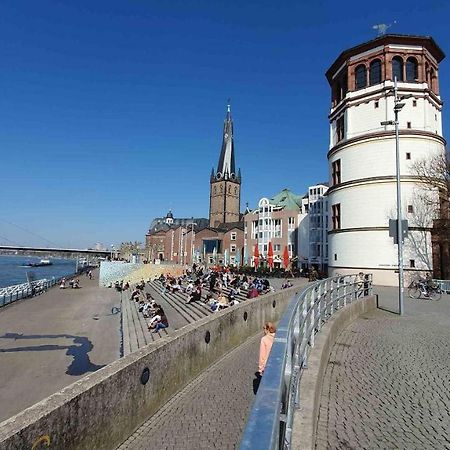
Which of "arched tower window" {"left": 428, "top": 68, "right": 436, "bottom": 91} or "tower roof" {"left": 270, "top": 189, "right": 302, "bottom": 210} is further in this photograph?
"tower roof" {"left": 270, "top": 189, "right": 302, "bottom": 210}

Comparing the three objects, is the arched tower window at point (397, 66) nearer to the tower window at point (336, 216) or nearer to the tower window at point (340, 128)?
the tower window at point (340, 128)

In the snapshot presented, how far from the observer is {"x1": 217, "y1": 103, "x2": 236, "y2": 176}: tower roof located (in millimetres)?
129375

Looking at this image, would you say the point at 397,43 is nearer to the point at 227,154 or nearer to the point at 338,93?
the point at 338,93

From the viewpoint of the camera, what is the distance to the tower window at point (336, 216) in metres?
33.5

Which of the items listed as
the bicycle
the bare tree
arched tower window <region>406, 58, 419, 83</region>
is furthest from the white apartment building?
the bicycle

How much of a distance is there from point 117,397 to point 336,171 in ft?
106

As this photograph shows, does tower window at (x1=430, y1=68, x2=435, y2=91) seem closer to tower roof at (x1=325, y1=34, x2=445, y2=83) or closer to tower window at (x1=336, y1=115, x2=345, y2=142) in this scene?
tower roof at (x1=325, y1=34, x2=445, y2=83)

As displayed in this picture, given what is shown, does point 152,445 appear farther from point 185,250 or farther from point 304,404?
point 185,250

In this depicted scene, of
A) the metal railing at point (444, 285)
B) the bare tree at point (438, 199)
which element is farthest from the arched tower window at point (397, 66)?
the metal railing at point (444, 285)

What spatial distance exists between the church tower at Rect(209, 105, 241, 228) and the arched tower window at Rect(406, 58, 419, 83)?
102 m

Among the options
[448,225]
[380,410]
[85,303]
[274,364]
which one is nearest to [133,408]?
[380,410]

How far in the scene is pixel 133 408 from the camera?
5.64m

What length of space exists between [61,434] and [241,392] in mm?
3253

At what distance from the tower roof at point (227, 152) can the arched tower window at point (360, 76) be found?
98.4 m
